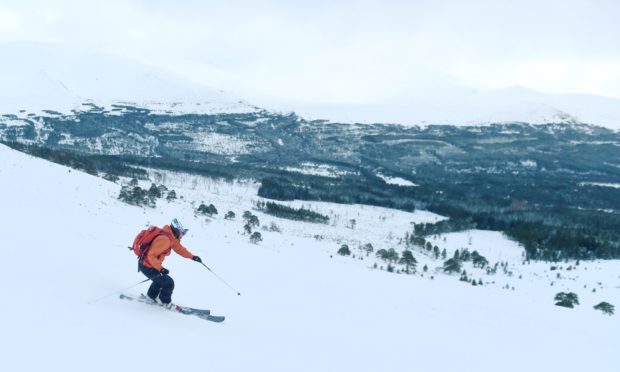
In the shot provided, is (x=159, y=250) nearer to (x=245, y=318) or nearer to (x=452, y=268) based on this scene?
(x=245, y=318)

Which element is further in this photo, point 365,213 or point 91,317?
point 365,213

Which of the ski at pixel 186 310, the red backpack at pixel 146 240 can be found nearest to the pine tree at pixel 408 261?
the ski at pixel 186 310

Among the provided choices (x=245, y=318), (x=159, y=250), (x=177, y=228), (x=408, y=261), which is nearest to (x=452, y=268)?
(x=408, y=261)

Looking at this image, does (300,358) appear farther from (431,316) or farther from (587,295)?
(587,295)

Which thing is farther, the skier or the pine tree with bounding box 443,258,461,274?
the pine tree with bounding box 443,258,461,274

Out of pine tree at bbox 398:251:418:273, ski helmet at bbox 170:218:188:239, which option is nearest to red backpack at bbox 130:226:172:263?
ski helmet at bbox 170:218:188:239

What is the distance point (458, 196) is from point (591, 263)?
2732 inches

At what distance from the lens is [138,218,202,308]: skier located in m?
9.70

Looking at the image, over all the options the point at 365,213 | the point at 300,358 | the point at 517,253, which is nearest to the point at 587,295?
the point at 517,253

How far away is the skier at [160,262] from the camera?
31.8 ft

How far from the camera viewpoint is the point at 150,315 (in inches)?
360

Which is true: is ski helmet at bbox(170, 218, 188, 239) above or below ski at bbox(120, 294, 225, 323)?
above

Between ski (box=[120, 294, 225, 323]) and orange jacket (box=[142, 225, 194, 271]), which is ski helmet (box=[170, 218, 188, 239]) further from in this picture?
ski (box=[120, 294, 225, 323])

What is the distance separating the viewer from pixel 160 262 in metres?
9.88
